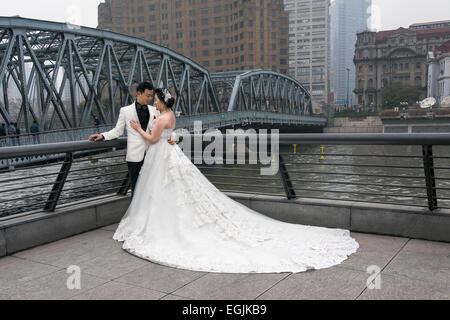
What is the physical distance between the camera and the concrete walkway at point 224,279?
347cm

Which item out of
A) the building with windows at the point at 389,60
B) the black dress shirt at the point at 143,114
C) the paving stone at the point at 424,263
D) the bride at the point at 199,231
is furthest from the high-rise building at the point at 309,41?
the paving stone at the point at 424,263

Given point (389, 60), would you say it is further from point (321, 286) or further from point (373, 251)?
point (321, 286)

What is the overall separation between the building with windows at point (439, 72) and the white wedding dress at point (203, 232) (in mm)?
104330

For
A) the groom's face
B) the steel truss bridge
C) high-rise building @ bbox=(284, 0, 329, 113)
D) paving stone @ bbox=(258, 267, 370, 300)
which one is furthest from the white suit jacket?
high-rise building @ bbox=(284, 0, 329, 113)

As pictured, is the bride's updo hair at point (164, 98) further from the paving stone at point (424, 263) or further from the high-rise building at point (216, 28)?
the high-rise building at point (216, 28)

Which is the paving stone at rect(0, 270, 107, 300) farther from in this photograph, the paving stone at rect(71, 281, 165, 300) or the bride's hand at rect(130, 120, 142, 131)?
the bride's hand at rect(130, 120, 142, 131)

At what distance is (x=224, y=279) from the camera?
12.4 feet

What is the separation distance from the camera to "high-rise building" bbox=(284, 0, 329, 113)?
160 meters

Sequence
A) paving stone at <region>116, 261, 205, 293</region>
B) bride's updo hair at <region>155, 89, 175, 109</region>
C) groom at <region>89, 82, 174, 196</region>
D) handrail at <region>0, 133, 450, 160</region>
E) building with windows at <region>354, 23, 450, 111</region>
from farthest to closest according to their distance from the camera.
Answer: building with windows at <region>354, 23, 450, 111</region> → groom at <region>89, 82, 174, 196</region> → bride's updo hair at <region>155, 89, 175, 109</region> → handrail at <region>0, 133, 450, 160</region> → paving stone at <region>116, 261, 205, 293</region>

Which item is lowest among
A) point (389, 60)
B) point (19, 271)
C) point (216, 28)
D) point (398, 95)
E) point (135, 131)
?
point (19, 271)

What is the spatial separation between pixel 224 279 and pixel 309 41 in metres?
171

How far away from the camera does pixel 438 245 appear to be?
15.3 ft

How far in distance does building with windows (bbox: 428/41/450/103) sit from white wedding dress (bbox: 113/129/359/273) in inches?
4107

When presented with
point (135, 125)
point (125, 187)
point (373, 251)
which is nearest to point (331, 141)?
point (373, 251)
